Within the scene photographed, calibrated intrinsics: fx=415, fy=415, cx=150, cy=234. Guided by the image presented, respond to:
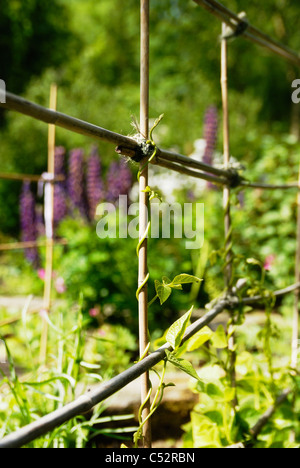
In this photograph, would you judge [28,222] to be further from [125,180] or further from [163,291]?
[163,291]

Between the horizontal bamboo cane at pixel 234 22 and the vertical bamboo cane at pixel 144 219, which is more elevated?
the horizontal bamboo cane at pixel 234 22

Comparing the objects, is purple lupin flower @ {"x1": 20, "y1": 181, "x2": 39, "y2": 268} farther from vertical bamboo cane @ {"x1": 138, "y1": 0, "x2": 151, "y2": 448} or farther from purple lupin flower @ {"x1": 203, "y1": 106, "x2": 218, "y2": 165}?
vertical bamboo cane @ {"x1": 138, "y1": 0, "x2": 151, "y2": 448}

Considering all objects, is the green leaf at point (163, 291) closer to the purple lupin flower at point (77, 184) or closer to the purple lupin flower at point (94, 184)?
the purple lupin flower at point (94, 184)

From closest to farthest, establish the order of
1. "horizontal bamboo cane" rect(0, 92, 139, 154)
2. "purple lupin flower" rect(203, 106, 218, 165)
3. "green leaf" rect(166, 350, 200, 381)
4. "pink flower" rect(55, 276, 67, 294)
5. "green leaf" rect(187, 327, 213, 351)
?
1. "horizontal bamboo cane" rect(0, 92, 139, 154)
2. "green leaf" rect(166, 350, 200, 381)
3. "green leaf" rect(187, 327, 213, 351)
4. "pink flower" rect(55, 276, 67, 294)
5. "purple lupin flower" rect(203, 106, 218, 165)

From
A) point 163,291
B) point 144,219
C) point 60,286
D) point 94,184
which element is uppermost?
point 94,184

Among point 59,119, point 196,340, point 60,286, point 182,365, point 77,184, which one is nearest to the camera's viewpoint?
point 59,119

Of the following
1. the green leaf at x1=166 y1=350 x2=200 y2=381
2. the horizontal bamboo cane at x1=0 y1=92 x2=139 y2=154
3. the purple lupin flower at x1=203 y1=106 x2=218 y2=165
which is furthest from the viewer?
the purple lupin flower at x1=203 y1=106 x2=218 y2=165

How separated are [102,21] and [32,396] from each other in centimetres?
1452

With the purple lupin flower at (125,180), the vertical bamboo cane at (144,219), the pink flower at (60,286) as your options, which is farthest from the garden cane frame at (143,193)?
the purple lupin flower at (125,180)

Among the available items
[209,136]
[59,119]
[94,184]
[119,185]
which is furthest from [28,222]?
[59,119]

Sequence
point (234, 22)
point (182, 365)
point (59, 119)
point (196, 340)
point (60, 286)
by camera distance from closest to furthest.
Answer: point (59, 119), point (182, 365), point (196, 340), point (234, 22), point (60, 286)

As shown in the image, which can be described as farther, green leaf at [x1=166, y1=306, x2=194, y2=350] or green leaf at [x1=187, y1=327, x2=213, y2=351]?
green leaf at [x1=187, y1=327, x2=213, y2=351]

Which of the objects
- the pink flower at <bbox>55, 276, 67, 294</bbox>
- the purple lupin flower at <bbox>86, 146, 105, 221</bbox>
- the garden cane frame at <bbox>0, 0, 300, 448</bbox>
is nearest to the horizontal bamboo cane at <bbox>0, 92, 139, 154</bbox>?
the garden cane frame at <bbox>0, 0, 300, 448</bbox>

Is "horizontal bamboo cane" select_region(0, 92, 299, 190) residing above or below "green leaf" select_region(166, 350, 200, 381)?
above
